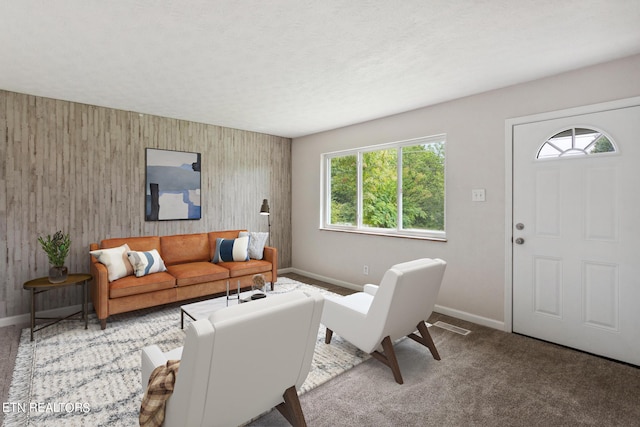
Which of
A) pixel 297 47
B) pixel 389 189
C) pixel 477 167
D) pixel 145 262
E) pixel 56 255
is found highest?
pixel 297 47

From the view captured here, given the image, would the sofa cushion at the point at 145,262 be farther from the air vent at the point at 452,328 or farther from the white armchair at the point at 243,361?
the air vent at the point at 452,328

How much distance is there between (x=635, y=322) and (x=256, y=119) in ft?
14.9

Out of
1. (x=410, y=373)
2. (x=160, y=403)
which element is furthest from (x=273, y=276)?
(x=160, y=403)

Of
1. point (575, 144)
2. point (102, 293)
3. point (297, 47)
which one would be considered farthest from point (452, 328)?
point (102, 293)

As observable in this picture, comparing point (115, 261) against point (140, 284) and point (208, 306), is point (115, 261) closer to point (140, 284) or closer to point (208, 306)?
point (140, 284)

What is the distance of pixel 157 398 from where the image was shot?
1.39 meters

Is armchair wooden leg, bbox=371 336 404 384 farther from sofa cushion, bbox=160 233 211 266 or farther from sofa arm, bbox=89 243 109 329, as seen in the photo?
sofa cushion, bbox=160 233 211 266

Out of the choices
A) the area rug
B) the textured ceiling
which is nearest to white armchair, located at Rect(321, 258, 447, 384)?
the area rug

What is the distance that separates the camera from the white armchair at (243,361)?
4.16 feet

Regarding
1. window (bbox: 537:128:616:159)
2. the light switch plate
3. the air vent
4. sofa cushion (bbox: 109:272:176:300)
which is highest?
window (bbox: 537:128:616:159)

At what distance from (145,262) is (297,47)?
284 cm

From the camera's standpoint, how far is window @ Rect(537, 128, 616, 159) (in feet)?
8.94

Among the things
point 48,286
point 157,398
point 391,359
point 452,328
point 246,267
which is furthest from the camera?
point 246,267

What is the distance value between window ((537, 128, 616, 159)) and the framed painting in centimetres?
428
